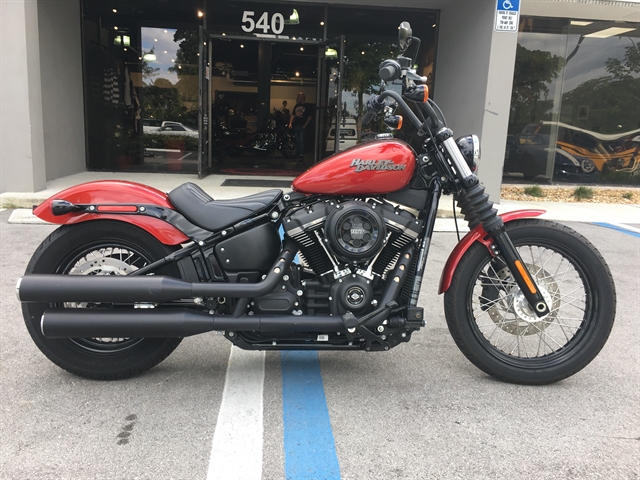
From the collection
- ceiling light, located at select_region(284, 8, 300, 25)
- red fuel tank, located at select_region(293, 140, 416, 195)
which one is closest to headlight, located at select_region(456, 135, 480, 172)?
red fuel tank, located at select_region(293, 140, 416, 195)

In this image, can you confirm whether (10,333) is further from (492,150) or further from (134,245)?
(492,150)

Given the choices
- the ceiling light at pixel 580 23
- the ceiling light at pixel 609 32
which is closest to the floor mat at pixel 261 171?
the ceiling light at pixel 580 23

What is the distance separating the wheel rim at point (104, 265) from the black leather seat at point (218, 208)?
352 mm

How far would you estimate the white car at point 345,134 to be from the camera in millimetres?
11977

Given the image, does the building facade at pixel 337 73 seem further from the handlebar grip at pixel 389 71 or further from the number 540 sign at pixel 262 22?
the handlebar grip at pixel 389 71

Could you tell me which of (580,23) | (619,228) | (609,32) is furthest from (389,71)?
(609,32)

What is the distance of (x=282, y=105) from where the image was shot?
15.4m

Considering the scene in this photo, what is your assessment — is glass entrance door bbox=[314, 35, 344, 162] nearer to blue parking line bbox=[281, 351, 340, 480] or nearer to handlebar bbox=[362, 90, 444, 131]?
handlebar bbox=[362, 90, 444, 131]

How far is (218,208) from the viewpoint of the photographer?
281 cm

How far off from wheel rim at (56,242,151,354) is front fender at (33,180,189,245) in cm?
16

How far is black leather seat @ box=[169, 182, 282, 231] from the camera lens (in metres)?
2.79

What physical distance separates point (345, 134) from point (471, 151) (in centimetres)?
943

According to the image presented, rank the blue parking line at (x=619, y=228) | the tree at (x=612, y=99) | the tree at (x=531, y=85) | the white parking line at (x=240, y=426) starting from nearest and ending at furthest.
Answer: the white parking line at (x=240, y=426), the blue parking line at (x=619, y=228), the tree at (x=531, y=85), the tree at (x=612, y=99)

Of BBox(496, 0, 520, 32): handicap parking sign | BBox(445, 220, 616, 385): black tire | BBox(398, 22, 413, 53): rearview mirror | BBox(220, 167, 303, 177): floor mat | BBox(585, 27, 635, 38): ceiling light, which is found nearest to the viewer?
BBox(398, 22, 413, 53): rearview mirror
